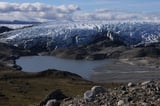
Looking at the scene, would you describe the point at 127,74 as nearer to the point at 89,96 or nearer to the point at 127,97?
the point at 89,96

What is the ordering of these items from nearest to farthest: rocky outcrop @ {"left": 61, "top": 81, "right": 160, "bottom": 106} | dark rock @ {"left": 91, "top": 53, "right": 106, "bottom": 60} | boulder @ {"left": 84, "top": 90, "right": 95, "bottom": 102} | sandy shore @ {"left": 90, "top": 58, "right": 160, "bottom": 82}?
rocky outcrop @ {"left": 61, "top": 81, "right": 160, "bottom": 106} < boulder @ {"left": 84, "top": 90, "right": 95, "bottom": 102} < sandy shore @ {"left": 90, "top": 58, "right": 160, "bottom": 82} < dark rock @ {"left": 91, "top": 53, "right": 106, "bottom": 60}

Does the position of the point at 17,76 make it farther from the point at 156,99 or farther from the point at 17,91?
the point at 156,99

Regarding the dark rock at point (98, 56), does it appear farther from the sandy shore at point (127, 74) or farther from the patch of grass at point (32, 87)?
the patch of grass at point (32, 87)

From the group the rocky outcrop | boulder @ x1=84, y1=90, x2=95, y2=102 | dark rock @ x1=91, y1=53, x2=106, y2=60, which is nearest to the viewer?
the rocky outcrop

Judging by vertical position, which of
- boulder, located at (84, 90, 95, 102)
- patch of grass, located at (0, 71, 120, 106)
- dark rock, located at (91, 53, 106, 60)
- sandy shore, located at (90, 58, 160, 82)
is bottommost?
dark rock, located at (91, 53, 106, 60)

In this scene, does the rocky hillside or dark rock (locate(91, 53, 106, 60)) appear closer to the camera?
the rocky hillside

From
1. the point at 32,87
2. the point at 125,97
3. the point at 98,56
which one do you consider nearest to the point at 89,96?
the point at 125,97

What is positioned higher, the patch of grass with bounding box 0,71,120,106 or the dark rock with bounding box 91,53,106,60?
the patch of grass with bounding box 0,71,120,106

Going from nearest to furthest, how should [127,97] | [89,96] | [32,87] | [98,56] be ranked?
[127,97]
[89,96]
[32,87]
[98,56]

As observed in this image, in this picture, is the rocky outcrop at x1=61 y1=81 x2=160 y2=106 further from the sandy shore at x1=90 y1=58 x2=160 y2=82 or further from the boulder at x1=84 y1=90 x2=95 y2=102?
the sandy shore at x1=90 y1=58 x2=160 y2=82

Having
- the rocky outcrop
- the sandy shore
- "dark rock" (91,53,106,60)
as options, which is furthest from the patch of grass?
"dark rock" (91,53,106,60)
